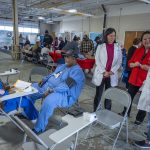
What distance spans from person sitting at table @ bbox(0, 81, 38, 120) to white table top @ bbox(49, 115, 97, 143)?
35.9 inches

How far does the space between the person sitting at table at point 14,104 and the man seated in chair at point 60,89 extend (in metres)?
0.19

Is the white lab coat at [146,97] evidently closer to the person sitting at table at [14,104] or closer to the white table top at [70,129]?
the white table top at [70,129]

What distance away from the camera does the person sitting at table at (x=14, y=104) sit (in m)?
2.23

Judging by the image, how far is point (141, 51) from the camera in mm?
2627

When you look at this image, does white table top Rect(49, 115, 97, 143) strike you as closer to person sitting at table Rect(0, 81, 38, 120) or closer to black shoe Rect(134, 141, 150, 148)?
person sitting at table Rect(0, 81, 38, 120)

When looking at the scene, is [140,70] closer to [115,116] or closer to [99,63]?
[99,63]

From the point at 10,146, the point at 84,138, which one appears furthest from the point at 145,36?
the point at 10,146

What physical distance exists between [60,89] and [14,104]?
626 millimetres

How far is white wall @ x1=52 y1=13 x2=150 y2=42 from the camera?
368 inches

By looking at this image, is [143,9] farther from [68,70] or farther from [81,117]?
[81,117]

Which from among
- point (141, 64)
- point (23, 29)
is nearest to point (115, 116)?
point (141, 64)

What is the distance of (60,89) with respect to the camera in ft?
8.21

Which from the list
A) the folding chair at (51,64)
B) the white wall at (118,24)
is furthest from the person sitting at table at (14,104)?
the white wall at (118,24)

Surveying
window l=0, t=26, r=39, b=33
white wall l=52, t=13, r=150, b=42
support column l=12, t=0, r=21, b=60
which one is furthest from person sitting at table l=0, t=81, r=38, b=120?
window l=0, t=26, r=39, b=33
